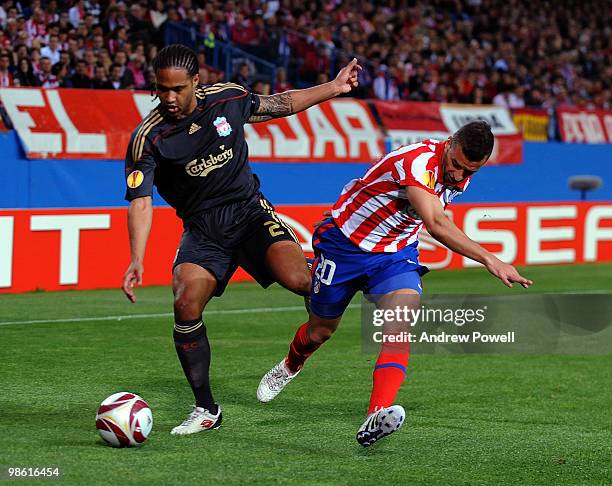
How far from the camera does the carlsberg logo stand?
7.08m

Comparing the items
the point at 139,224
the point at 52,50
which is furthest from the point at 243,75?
the point at 139,224

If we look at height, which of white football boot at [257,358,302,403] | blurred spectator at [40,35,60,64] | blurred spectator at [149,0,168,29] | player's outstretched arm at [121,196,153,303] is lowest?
blurred spectator at [40,35,60,64]

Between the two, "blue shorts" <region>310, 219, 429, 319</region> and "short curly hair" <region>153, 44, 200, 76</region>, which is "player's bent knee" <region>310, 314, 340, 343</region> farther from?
"short curly hair" <region>153, 44, 200, 76</region>

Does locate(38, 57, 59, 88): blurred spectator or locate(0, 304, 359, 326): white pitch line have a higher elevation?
locate(38, 57, 59, 88): blurred spectator

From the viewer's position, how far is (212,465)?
598 cm

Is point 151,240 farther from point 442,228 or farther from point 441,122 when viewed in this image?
point 442,228

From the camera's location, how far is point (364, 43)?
25.7 metres

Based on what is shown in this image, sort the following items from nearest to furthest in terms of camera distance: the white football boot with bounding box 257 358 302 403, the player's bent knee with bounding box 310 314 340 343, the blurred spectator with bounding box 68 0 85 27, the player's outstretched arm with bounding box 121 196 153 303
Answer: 1. the player's outstretched arm with bounding box 121 196 153 303
2. the player's bent knee with bounding box 310 314 340 343
3. the white football boot with bounding box 257 358 302 403
4. the blurred spectator with bounding box 68 0 85 27

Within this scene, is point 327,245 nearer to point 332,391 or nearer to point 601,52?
point 332,391

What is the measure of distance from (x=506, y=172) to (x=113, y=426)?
19.6 metres

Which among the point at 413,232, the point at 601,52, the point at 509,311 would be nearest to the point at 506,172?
the point at 601,52

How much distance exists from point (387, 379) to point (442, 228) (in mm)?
937

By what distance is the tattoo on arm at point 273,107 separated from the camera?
7.55 m

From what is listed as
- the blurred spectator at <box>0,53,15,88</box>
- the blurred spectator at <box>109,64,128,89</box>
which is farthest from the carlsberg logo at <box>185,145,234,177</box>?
the blurred spectator at <box>109,64,128,89</box>
